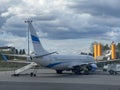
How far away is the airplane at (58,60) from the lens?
62844mm

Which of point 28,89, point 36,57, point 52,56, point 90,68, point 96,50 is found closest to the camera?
point 28,89

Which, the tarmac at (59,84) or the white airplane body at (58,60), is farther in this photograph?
the white airplane body at (58,60)

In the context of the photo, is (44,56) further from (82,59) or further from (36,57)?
(82,59)

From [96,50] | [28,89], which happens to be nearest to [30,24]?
[28,89]

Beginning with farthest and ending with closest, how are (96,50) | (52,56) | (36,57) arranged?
1. (96,50)
2. (52,56)
3. (36,57)

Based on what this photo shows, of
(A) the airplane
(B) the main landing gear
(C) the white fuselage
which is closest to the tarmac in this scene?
(A) the airplane

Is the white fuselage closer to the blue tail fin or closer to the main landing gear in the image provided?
the main landing gear

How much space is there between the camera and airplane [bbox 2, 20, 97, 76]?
62.8 m

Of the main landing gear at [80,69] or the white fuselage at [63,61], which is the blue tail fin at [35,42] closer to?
the white fuselage at [63,61]

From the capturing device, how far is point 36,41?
2490 inches

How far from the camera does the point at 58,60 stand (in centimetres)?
6881

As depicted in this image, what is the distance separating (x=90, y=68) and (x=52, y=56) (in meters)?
8.64

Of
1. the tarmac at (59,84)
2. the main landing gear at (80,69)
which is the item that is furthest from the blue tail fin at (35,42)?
the tarmac at (59,84)

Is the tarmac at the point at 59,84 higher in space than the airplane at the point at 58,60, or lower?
lower
